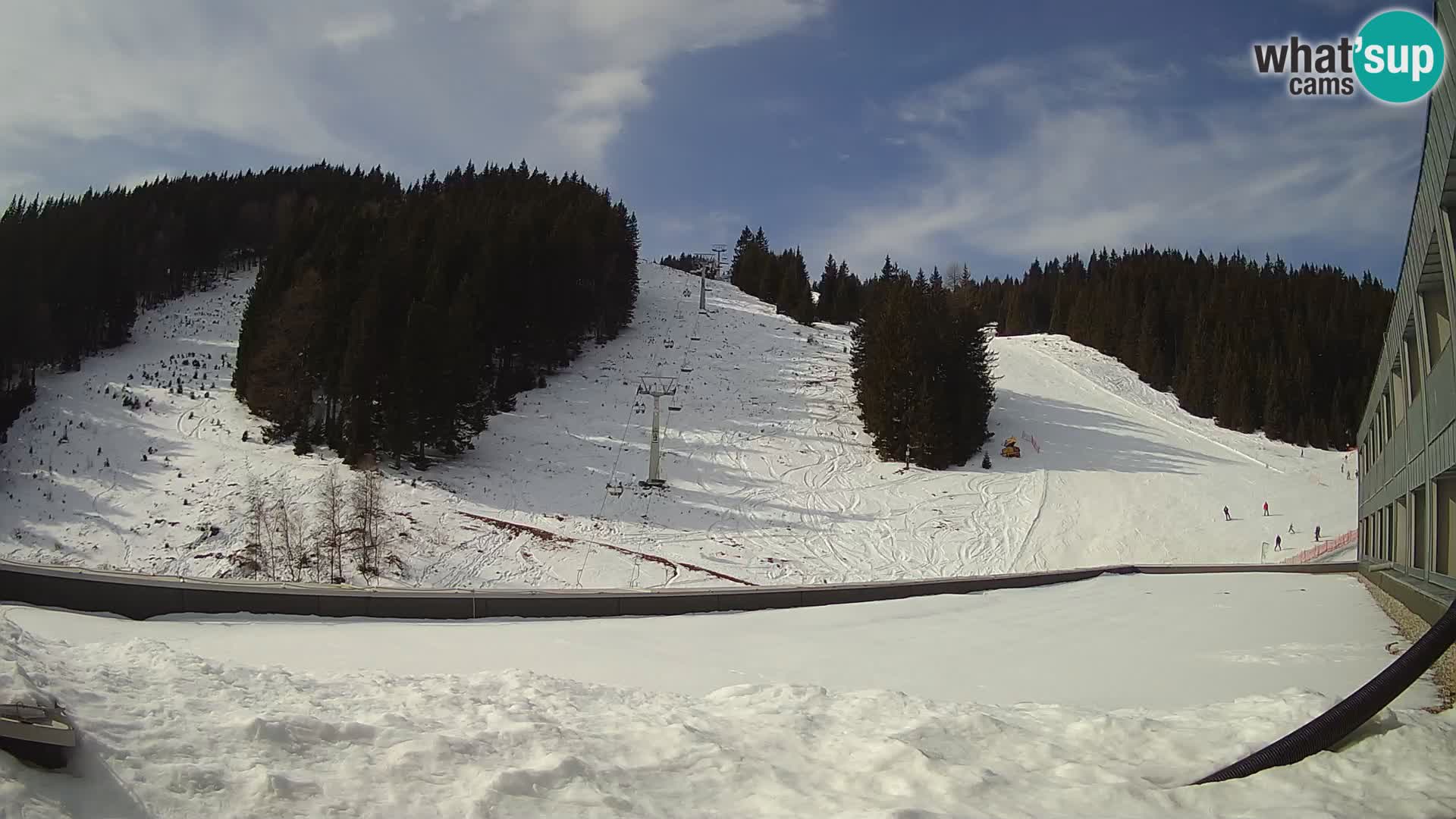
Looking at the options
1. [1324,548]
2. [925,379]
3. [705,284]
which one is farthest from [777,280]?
[1324,548]

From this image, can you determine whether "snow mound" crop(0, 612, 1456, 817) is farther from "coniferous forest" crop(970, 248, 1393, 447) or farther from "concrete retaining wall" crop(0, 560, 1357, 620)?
"coniferous forest" crop(970, 248, 1393, 447)

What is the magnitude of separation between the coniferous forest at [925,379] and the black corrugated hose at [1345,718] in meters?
33.8

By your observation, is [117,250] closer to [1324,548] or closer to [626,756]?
[626,756]

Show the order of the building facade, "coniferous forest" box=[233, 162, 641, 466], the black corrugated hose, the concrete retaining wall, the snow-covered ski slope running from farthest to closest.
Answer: "coniferous forest" box=[233, 162, 641, 466] < the snow-covered ski slope < the concrete retaining wall < the building facade < the black corrugated hose

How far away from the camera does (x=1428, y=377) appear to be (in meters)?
9.80

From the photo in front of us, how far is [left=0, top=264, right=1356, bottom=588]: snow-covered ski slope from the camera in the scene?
24.3m

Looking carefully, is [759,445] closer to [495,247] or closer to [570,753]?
[495,247]

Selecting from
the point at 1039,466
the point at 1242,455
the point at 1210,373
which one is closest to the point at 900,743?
the point at 1039,466

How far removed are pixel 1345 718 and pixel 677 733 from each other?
3.77m

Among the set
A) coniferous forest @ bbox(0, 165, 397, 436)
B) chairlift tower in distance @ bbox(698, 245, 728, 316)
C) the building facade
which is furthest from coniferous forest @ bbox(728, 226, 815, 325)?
the building facade

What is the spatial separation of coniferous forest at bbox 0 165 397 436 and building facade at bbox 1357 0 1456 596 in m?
47.1

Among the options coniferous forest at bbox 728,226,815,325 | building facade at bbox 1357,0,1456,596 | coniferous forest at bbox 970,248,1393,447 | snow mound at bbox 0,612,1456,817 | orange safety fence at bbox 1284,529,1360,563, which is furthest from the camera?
coniferous forest at bbox 728,226,815,325

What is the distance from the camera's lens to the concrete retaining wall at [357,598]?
9039 millimetres

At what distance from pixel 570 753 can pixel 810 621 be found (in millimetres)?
7634
